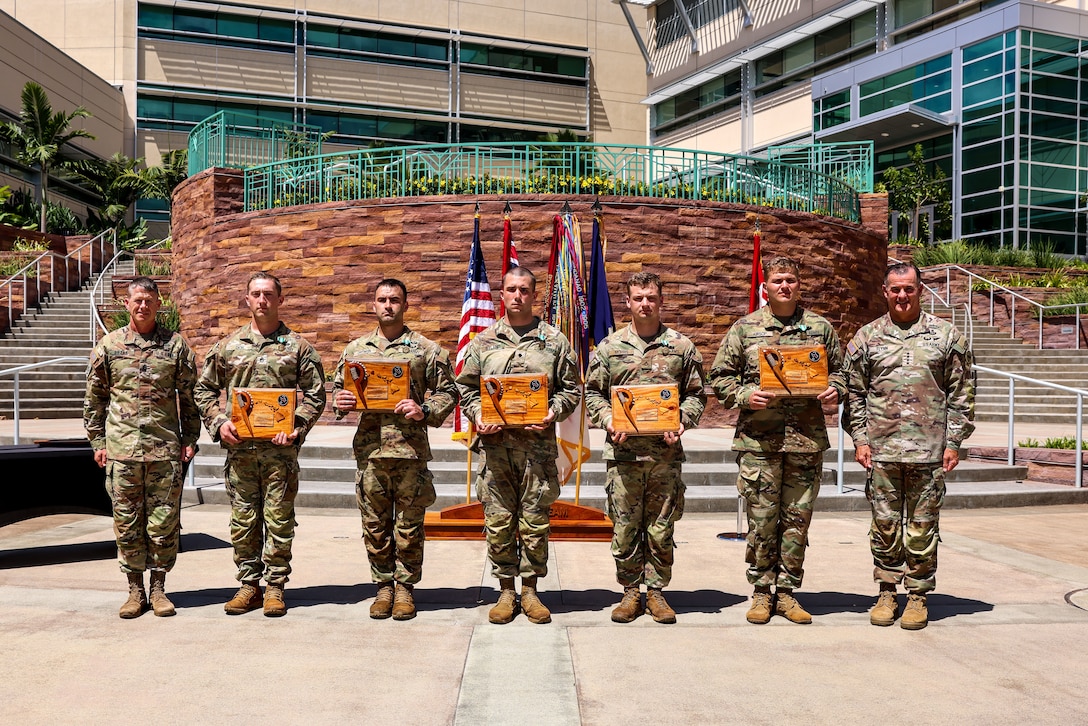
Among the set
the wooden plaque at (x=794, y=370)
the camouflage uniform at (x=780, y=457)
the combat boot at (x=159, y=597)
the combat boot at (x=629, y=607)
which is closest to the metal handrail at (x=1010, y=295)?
the camouflage uniform at (x=780, y=457)

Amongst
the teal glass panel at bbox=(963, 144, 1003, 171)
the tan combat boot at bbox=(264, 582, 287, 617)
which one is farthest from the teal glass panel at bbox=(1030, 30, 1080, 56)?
the tan combat boot at bbox=(264, 582, 287, 617)

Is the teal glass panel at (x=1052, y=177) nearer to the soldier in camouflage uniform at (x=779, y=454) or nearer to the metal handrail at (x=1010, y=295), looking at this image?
the metal handrail at (x=1010, y=295)

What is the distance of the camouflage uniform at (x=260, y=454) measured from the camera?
5520mm

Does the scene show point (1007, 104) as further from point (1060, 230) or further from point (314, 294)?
point (314, 294)

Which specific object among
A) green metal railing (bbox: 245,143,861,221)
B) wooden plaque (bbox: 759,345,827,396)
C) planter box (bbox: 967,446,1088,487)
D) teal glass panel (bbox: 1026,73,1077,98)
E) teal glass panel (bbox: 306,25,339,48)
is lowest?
planter box (bbox: 967,446,1088,487)

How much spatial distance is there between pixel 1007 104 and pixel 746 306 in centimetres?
1936

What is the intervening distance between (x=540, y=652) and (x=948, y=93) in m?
32.5

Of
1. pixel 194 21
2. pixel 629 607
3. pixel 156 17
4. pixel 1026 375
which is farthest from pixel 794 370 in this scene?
pixel 156 17

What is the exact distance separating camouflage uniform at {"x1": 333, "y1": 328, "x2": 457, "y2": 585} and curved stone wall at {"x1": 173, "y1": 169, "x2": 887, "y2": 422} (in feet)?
31.2

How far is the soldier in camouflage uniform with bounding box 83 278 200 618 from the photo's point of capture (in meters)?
5.53

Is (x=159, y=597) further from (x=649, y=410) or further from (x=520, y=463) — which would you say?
(x=649, y=410)

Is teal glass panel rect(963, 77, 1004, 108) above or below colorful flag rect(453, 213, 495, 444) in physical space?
above

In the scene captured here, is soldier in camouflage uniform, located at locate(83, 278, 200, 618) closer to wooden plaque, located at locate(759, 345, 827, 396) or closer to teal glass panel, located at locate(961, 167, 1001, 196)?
wooden plaque, located at locate(759, 345, 827, 396)

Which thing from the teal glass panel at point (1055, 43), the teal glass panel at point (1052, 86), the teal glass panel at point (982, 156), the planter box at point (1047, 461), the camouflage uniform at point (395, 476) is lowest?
the planter box at point (1047, 461)
